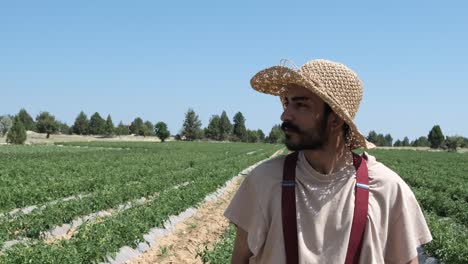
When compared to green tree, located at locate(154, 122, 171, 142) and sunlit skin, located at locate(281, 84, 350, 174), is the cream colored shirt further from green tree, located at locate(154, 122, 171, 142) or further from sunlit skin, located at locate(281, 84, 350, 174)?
green tree, located at locate(154, 122, 171, 142)

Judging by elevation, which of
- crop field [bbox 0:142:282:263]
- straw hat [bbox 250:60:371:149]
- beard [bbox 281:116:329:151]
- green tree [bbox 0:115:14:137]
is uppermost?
green tree [bbox 0:115:14:137]

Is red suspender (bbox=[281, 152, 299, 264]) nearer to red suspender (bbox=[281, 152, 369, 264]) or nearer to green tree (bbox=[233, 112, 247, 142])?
red suspender (bbox=[281, 152, 369, 264])

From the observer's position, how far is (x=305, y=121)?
6.98 ft

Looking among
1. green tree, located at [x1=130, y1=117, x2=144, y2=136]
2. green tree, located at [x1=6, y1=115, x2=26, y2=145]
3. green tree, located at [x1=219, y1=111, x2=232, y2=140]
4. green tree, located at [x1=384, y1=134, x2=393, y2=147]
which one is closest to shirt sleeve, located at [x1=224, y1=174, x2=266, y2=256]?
green tree, located at [x1=6, y1=115, x2=26, y2=145]

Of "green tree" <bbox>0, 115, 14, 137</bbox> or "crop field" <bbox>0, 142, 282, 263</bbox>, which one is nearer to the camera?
"crop field" <bbox>0, 142, 282, 263</bbox>

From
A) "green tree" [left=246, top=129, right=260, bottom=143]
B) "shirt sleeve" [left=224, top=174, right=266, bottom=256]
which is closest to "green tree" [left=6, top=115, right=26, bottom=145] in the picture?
"green tree" [left=246, top=129, right=260, bottom=143]

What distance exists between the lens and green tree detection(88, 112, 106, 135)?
116 meters

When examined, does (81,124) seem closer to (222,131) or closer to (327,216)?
(222,131)

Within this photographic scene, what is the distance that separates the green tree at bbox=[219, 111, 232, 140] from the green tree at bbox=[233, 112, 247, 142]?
2.71 m

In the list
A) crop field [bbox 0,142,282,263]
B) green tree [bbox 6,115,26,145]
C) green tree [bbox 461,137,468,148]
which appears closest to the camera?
crop field [bbox 0,142,282,263]

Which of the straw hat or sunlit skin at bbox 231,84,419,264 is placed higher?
the straw hat

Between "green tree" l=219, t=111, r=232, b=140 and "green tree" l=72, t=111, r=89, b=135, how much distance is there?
34554 millimetres

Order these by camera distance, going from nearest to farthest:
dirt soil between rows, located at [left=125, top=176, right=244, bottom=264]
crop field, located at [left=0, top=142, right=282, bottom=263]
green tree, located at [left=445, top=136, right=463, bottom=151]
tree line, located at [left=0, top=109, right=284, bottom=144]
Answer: crop field, located at [left=0, top=142, right=282, bottom=263], dirt soil between rows, located at [left=125, top=176, right=244, bottom=264], green tree, located at [left=445, top=136, right=463, bottom=151], tree line, located at [left=0, top=109, right=284, bottom=144]

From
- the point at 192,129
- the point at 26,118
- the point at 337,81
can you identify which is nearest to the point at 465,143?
the point at 192,129
